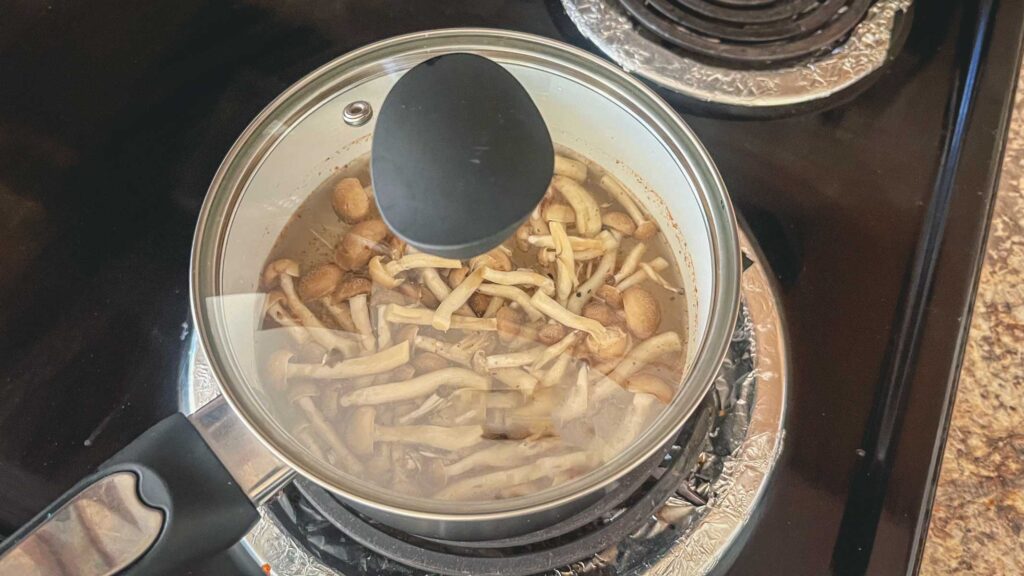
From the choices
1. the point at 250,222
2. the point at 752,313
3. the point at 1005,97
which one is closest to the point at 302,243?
the point at 250,222

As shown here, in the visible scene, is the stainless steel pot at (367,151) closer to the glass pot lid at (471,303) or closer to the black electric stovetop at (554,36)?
the glass pot lid at (471,303)

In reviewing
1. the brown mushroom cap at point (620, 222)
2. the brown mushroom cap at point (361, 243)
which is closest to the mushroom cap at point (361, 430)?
the brown mushroom cap at point (361, 243)

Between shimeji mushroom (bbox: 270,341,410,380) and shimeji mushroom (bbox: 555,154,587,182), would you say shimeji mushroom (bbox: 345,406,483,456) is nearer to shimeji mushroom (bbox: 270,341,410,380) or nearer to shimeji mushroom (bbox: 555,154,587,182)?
shimeji mushroom (bbox: 270,341,410,380)

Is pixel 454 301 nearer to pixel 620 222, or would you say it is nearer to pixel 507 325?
pixel 507 325

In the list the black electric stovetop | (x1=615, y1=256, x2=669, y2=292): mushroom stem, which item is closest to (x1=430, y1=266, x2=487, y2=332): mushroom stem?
(x1=615, y1=256, x2=669, y2=292): mushroom stem

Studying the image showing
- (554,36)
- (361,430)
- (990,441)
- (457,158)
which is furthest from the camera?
(554,36)

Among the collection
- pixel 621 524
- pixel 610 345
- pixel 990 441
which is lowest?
pixel 990 441

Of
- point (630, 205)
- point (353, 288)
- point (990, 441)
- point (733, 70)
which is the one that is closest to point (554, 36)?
point (733, 70)
